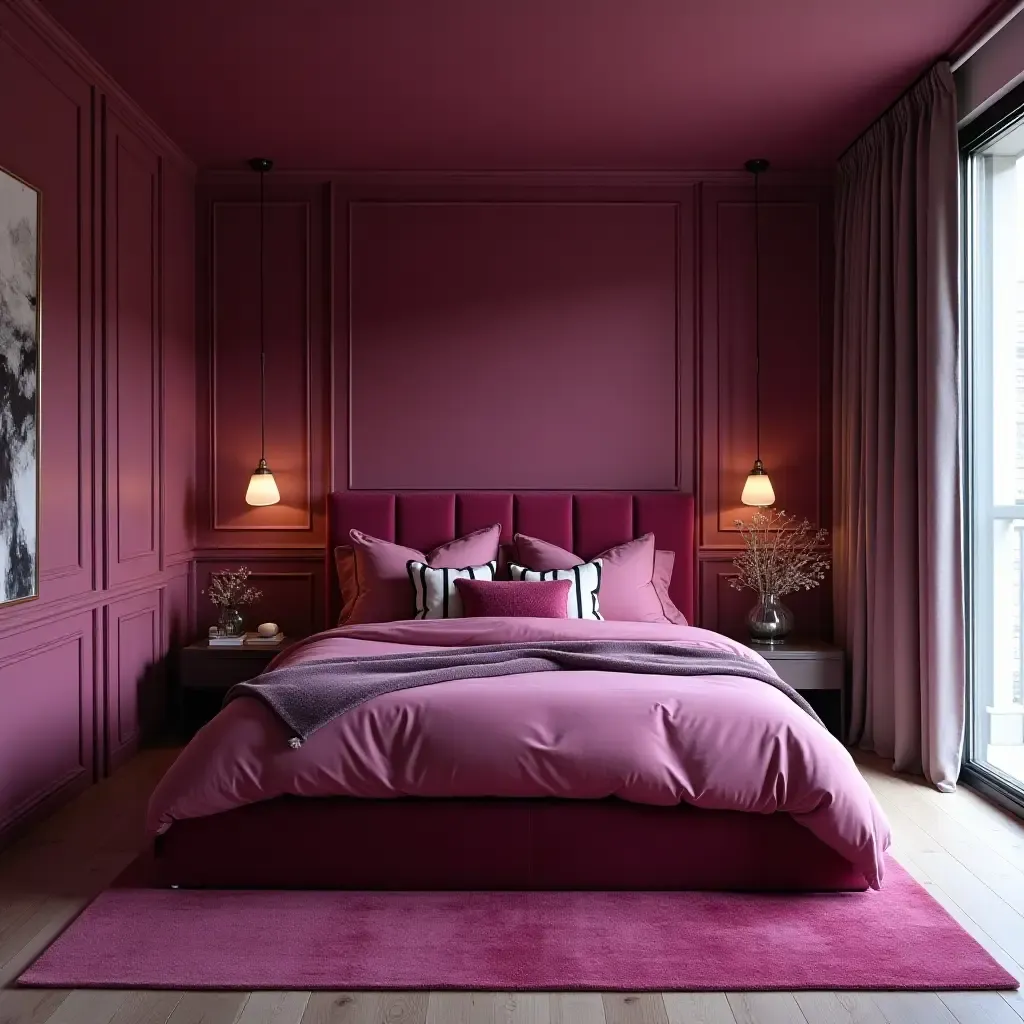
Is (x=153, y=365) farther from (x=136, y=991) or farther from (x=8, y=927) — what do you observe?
(x=136, y=991)

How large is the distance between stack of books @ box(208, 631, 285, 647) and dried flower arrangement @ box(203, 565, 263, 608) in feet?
0.87

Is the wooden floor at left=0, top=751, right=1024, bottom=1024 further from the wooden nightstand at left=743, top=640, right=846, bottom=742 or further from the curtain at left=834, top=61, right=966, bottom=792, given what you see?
the wooden nightstand at left=743, top=640, right=846, bottom=742

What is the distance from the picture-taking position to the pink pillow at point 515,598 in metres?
4.26

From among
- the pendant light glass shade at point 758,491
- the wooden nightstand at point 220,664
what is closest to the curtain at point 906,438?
the pendant light glass shade at point 758,491

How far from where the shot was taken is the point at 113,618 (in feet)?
13.9

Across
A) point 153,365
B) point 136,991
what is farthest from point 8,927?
point 153,365

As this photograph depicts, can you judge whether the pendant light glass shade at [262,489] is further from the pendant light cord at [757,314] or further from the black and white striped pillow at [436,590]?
the pendant light cord at [757,314]

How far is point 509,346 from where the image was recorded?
524 cm

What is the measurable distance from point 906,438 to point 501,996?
114 inches

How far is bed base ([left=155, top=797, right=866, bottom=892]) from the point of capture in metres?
2.94

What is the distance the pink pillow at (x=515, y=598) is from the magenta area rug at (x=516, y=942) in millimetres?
1515

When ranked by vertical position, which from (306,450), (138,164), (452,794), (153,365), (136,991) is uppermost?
(138,164)

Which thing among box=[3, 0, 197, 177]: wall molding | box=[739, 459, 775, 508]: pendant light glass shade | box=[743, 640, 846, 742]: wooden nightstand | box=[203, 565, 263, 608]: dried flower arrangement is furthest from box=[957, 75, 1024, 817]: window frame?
box=[3, 0, 197, 177]: wall molding

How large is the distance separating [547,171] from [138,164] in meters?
2.05
